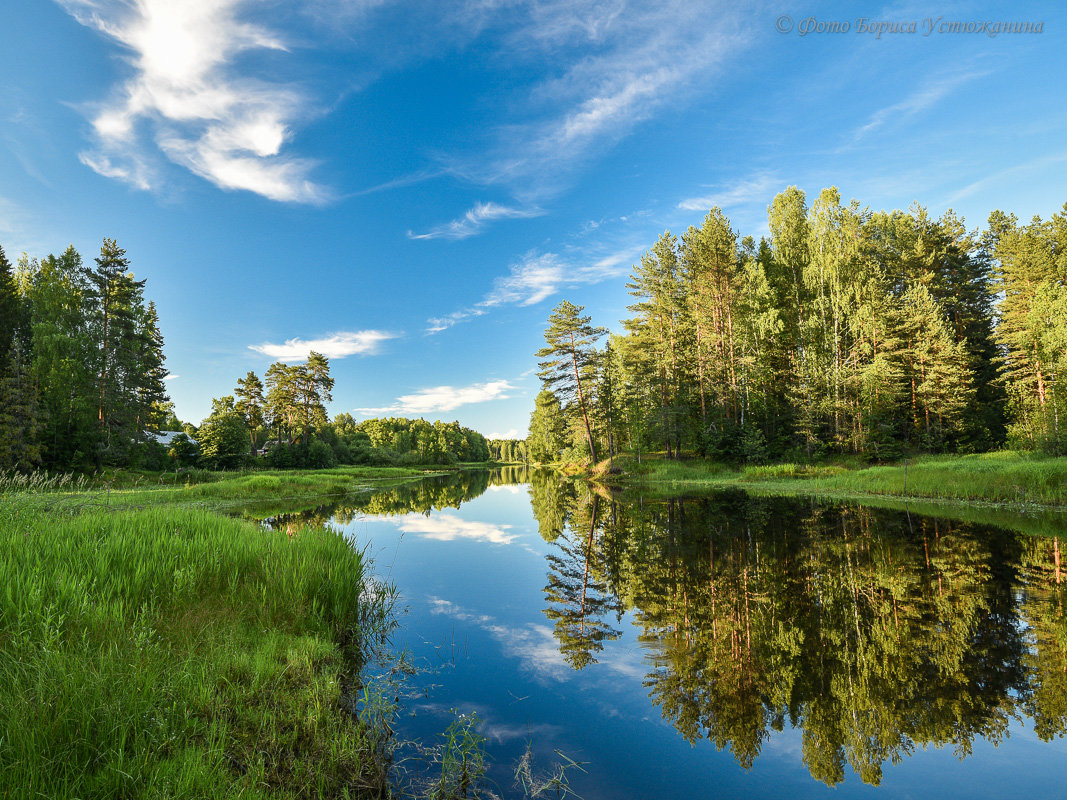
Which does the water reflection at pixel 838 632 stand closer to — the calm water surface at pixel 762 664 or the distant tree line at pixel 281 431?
the calm water surface at pixel 762 664

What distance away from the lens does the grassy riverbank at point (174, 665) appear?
265cm

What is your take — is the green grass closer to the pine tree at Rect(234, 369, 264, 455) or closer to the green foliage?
the green foliage

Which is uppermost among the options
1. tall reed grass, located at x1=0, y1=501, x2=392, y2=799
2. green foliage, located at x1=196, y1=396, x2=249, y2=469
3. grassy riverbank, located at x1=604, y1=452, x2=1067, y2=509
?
green foliage, located at x1=196, y1=396, x2=249, y2=469

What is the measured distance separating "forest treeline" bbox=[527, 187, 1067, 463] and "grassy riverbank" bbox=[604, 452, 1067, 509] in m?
2.87

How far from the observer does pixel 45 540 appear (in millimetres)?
5539

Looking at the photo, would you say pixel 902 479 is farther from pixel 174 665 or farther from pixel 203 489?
pixel 203 489

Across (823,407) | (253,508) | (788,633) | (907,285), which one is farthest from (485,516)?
(907,285)

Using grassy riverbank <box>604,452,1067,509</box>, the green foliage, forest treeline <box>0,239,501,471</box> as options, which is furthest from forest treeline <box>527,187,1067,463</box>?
forest treeline <box>0,239,501,471</box>

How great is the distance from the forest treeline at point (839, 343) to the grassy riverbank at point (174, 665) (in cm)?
3451

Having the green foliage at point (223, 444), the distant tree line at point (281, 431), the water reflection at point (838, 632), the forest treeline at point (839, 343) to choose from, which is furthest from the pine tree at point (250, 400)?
the water reflection at point (838, 632)

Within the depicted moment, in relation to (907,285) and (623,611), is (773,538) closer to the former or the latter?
(623,611)

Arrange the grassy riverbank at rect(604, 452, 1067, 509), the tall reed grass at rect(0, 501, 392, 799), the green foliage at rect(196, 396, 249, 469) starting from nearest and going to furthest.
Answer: the tall reed grass at rect(0, 501, 392, 799)
the grassy riverbank at rect(604, 452, 1067, 509)
the green foliage at rect(196, 396, 249, 469)

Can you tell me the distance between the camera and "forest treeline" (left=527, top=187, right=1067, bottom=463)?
31.6m

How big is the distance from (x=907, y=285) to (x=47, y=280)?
76.3m
